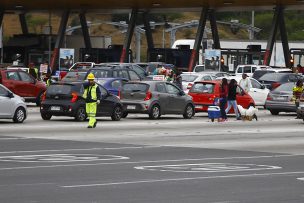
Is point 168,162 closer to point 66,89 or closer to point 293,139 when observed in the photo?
point 293,139

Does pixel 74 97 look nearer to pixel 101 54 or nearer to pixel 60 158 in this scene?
pixel 60 158

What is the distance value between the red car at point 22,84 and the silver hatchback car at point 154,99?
6392 mm

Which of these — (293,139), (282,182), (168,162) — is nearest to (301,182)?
(282,182)

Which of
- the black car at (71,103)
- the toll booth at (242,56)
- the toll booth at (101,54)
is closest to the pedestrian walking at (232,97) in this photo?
the black car at (71,103)

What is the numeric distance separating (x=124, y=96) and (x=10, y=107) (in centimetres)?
622

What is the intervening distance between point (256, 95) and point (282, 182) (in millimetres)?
30225

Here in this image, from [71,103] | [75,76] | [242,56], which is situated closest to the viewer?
[71,103]

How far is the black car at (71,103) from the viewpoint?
1352 inches

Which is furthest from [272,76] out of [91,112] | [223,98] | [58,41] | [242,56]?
[58,41]

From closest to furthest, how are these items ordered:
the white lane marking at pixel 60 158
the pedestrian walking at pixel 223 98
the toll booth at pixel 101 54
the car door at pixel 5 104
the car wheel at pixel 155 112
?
the white lane marking at pixel 60 158
the car door at pixel 5 104
the pedestrian walking at pixel 223 98
the car wheel at pixel 155 112
the toll booth at pixel 101 54

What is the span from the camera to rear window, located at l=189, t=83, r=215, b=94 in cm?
4028

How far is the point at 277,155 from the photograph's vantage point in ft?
75.7

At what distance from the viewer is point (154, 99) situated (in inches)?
1469

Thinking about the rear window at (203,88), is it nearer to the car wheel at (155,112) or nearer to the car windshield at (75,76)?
the car wheel at (155,112)
